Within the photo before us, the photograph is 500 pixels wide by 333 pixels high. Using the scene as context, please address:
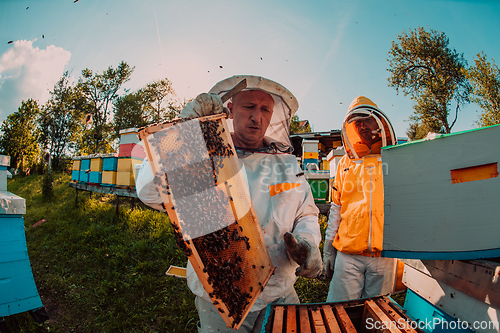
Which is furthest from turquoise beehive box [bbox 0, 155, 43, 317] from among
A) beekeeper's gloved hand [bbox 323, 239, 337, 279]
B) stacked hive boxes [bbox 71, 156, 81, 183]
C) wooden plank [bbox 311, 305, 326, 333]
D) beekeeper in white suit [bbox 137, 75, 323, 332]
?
stacked hive boxes [bbox 71, 156, 81, 183]

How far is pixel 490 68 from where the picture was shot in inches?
642

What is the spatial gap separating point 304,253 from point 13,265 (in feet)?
12.9

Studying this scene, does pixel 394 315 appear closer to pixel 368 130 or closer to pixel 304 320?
pixel 304 320

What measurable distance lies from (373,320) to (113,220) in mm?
7139

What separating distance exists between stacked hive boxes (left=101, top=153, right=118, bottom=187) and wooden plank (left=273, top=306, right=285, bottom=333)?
7.70 meters

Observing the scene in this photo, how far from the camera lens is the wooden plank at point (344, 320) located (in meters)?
1.43

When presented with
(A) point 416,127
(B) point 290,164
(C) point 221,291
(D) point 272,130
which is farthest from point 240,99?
(A) point 416,127

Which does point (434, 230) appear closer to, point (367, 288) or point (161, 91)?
point (367, 288)

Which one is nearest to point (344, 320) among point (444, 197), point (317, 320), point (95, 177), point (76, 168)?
point (317, 320)

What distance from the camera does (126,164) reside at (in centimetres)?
748

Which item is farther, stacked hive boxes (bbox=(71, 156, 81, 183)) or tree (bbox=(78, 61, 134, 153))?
tree (bbox=(78, 61, 134, 153))

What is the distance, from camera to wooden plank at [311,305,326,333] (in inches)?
56.2

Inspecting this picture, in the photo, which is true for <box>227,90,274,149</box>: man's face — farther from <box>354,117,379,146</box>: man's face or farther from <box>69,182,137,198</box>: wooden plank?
<box>69,182,137,198</box>: wooden plank

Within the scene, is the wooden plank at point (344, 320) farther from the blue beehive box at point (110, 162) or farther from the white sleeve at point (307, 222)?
the blue beehive box at point (110, 162)
